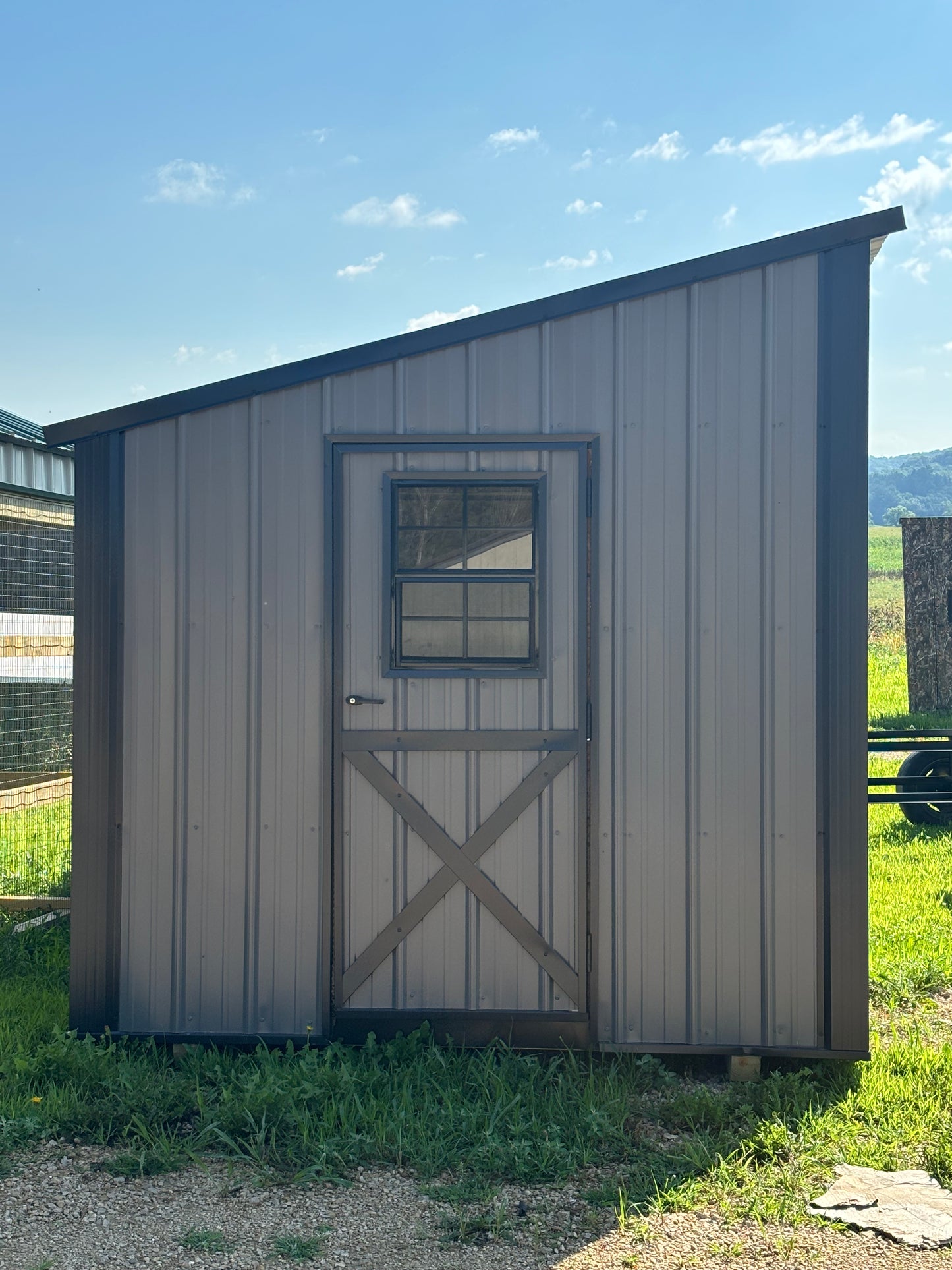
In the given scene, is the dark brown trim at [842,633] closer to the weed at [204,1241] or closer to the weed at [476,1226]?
the weed at [476,1226]

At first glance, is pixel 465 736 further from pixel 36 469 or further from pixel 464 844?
pixel 36 469

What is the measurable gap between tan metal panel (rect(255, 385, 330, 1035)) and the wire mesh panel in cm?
283

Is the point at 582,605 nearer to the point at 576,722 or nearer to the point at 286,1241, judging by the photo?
the point at 576,722

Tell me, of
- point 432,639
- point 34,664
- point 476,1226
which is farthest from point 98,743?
point 34,664

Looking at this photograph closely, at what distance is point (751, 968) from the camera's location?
13.4 ft

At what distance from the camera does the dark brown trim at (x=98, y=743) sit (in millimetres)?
4223

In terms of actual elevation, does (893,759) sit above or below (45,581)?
below

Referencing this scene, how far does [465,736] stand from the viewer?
4129 mm

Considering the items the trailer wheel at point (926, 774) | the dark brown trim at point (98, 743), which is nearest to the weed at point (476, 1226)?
the dark brown trim at point (98, 743)

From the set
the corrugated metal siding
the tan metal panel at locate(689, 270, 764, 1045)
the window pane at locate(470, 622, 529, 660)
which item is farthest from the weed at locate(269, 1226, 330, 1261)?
the corrugated metal siding

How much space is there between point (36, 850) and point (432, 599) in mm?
4249

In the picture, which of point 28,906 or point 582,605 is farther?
point 28,906

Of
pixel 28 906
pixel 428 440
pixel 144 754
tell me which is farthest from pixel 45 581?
pixel 428 440

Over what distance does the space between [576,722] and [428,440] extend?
128cm
